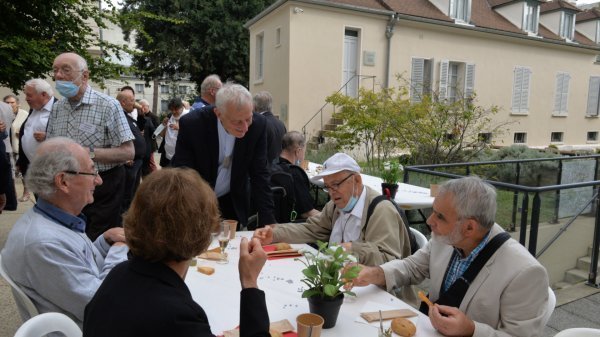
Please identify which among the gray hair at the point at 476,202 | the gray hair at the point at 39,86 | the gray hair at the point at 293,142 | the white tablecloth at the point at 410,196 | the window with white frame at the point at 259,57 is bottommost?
the white tablecloth at the point at 410,196

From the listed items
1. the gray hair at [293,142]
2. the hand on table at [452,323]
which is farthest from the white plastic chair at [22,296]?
the gray hair at [293,142]

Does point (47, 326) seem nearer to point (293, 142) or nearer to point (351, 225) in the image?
point (351, 225)

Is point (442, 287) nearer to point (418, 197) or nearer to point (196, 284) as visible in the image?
point (196, 284)

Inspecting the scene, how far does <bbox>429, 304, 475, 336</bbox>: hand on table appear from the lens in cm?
160

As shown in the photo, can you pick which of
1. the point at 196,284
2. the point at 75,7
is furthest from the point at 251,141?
the point at 75,7

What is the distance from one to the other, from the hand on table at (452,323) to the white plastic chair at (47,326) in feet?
4.40

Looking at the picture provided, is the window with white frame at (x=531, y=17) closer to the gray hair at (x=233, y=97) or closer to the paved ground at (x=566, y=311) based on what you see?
the paved ground at (x=566, y=311)

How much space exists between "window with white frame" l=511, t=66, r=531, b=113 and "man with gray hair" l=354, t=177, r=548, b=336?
19370 mm

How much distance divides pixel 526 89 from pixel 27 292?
69.9 feet

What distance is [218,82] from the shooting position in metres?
5.00

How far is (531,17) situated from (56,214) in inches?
865

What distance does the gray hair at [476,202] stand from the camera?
1.86 m

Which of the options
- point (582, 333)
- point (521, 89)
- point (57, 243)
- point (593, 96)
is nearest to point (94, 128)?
point (57, 243)

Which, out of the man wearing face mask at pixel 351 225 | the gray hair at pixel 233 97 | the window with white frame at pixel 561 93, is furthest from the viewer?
the window with white frame at pixel 561 93
